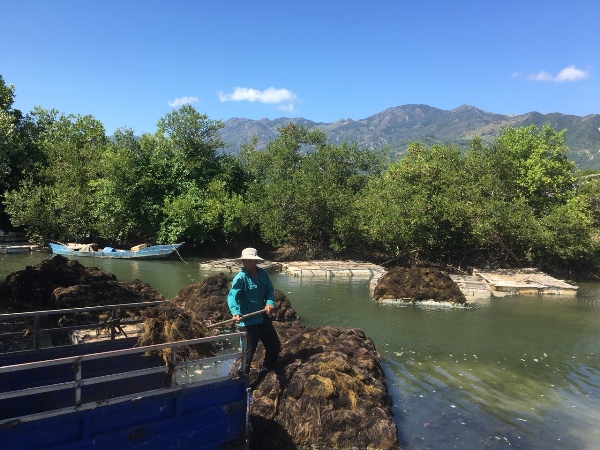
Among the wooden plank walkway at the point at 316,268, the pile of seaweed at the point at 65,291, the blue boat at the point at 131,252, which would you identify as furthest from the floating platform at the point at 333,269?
the pile of seaweed at the point at 65,291

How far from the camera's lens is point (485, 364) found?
10617 mm

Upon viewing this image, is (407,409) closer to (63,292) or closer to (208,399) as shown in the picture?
(208,399)

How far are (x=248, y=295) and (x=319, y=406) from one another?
1.95 m

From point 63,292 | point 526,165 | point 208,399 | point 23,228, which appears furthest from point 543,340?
point 23,228

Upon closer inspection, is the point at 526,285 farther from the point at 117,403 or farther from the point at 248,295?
the point at 117,403

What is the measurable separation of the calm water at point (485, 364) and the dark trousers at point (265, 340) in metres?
2.29

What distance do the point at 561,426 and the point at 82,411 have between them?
7246mm

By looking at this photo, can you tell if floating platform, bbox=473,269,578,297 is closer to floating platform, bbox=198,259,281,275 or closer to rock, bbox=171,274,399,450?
floating platform, bbox=198,259,281,275

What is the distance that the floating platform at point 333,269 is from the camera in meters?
22.6

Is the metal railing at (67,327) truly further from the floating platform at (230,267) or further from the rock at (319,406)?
the floating platform at (230,267)

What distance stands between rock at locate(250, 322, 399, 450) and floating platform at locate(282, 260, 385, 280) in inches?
568

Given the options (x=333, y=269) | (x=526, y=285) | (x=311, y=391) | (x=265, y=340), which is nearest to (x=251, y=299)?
(x=265, y=340)

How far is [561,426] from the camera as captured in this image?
25.3ft

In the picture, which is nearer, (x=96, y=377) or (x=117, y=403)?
(x=117, y=403)
